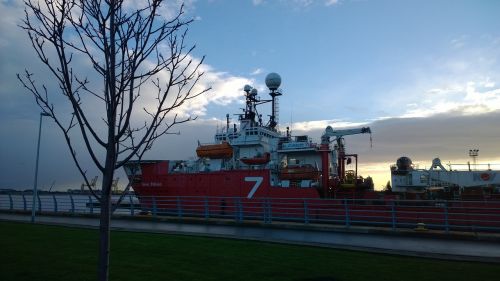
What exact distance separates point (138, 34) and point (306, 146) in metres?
23.5

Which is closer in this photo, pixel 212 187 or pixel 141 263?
pixel 141 263

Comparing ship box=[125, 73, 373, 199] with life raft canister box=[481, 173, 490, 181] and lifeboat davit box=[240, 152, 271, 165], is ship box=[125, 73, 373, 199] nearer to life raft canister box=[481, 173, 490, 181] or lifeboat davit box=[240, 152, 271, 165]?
lifeboat davit box=[240, 152, 271, 165]

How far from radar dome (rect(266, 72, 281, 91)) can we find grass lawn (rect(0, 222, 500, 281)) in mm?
24048

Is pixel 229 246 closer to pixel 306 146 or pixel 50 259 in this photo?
pixel 50 259

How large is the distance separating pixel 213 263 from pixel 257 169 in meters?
16.4

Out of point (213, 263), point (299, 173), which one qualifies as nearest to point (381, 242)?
point (213, 263)

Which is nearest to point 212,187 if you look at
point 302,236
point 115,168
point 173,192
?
point 173,192

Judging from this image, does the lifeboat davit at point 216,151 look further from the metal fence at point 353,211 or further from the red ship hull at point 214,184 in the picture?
the metal fence at point 353,211

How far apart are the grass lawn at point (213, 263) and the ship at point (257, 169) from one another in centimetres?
1259

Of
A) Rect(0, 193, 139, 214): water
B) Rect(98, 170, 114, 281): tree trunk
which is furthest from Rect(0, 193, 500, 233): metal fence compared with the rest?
Rect(98, 170, 114, 281): tree trunk

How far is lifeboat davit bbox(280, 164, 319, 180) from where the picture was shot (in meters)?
23.6

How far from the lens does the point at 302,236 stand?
13.3 metres

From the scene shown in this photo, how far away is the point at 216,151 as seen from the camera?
27375 millimetres

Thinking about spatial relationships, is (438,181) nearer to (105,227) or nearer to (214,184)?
(214,184)
